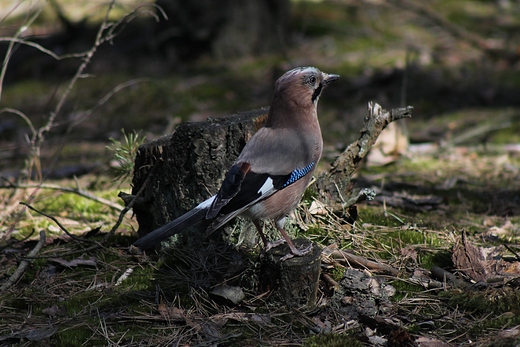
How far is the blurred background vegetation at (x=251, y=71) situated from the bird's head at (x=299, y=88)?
11.6ft

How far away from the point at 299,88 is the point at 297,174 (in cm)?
68

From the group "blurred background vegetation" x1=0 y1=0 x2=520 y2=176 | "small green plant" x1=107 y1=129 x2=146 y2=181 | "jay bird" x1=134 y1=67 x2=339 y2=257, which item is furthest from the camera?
"blurred background vegetation" x1=0 y1=0 x2=520 y2=176

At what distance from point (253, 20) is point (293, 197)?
6.96m

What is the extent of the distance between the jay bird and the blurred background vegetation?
3651 mm

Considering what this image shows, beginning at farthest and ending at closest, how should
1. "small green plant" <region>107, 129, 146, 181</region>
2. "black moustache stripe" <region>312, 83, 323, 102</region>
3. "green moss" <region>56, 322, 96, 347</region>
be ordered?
1. "small green plant" <region>107, 129, 146, 181</region>
2. "black moustache stripe" <region>312, 83, 323, 102</region>
3. "green moss" <region>56, 322, 96, 347</region>

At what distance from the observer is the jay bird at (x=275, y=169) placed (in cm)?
373

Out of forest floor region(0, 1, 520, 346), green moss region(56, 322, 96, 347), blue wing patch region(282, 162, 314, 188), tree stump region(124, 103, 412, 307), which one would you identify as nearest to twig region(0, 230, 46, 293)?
forest floor region(0, 1, 520, 346)

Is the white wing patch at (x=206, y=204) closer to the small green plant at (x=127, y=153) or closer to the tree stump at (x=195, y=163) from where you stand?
the tree stump at (x=195, y=163)

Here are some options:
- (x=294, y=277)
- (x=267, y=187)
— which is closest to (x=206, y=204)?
(x=267, y=187)

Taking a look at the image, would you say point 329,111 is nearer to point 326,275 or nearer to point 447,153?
point 447,153

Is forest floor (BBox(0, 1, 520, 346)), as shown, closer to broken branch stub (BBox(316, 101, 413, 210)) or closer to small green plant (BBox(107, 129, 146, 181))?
broken branch stub (BBox(316, 101, 413, 210))

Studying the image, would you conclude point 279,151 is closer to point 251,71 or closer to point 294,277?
point 294,277

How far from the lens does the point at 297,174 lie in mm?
3977

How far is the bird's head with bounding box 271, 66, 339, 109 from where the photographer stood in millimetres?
4250
